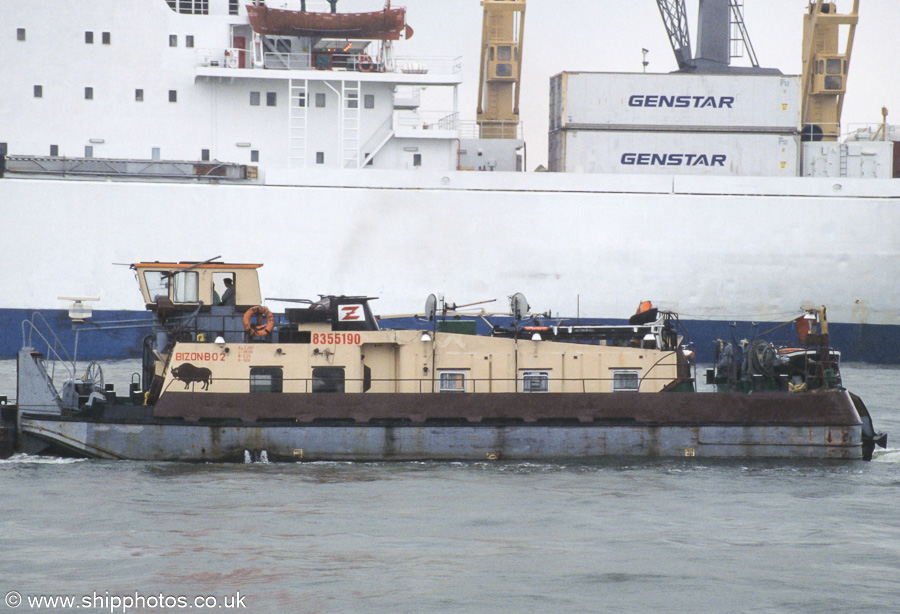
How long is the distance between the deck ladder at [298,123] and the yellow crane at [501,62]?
6.34 meters

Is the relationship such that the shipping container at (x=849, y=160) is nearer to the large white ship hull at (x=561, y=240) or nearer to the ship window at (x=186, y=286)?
the large white ship hull at (x=561, y=240)

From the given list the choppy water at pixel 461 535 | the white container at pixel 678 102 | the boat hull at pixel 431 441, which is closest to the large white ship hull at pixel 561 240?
the white container at pixel 678 102

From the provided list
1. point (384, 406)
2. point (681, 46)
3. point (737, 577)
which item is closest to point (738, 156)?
point (681, 46)

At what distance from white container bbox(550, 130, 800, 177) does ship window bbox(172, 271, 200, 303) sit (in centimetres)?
1946

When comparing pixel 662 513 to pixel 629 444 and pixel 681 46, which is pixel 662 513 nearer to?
pixel 629 444

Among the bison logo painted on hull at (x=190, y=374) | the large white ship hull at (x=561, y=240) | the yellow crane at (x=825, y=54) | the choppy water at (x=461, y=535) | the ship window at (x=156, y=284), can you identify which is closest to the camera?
the choppy water at (x=461, y=535)

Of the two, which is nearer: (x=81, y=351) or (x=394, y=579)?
(x=394, y=579)

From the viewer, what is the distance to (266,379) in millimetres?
17188

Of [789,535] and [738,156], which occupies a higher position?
[738,156]

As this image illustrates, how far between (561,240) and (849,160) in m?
10.3

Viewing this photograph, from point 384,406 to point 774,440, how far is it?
6.27 metres

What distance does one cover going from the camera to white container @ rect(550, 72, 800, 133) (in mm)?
34438

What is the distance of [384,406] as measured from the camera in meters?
16.8

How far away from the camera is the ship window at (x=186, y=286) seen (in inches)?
696
